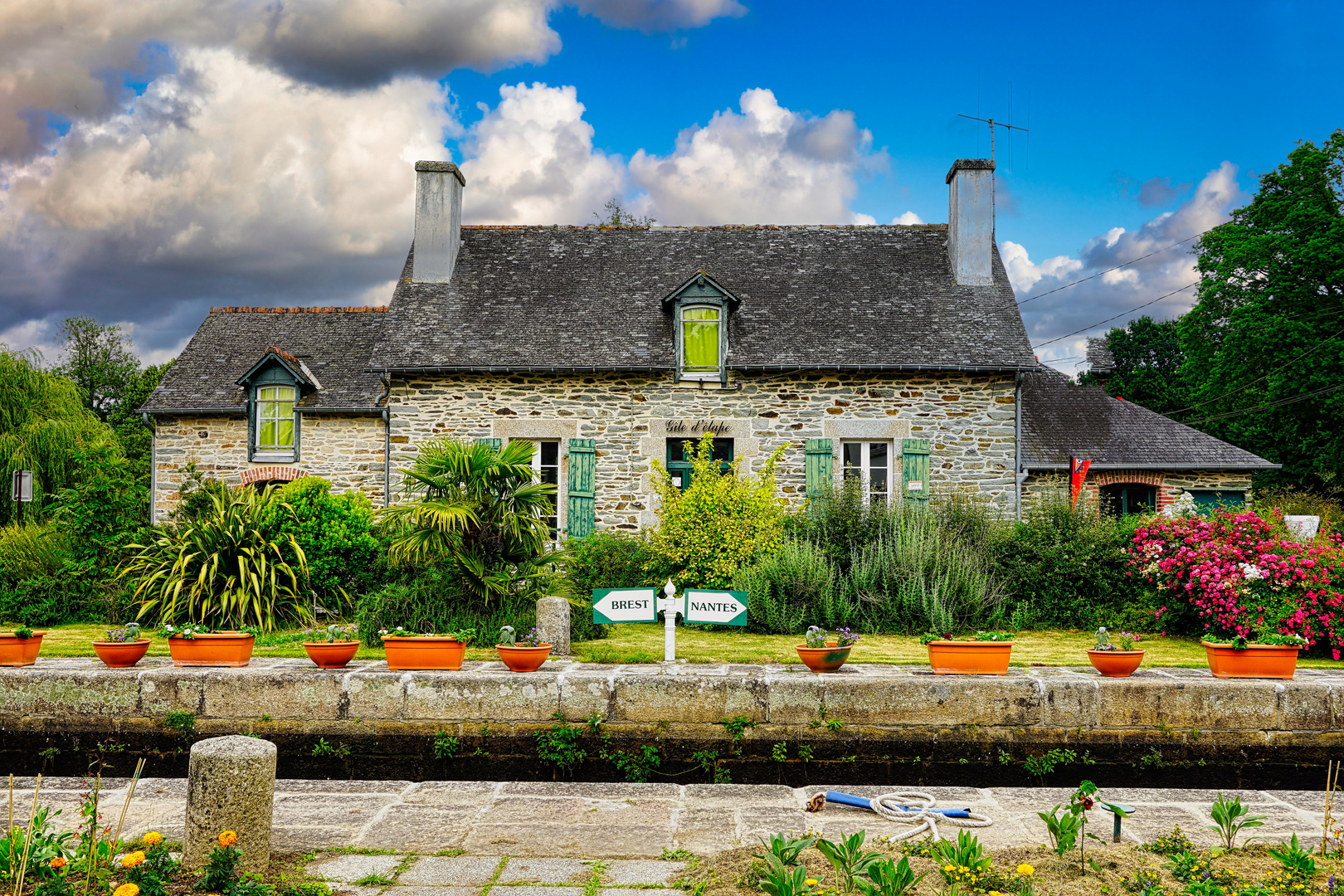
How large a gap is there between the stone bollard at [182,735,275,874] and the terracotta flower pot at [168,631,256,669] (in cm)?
326

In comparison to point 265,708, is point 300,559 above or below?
above

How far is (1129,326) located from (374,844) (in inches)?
1430

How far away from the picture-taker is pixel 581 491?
12891mm

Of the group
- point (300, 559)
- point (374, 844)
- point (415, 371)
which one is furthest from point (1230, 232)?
point (374, 844)

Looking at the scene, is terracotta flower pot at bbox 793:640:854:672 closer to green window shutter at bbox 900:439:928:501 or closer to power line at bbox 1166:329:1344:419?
green window shutter at bbox 900:439:928:501

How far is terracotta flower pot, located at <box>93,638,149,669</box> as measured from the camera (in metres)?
6.55

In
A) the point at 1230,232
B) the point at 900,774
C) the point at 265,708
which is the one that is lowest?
the point at 900,774

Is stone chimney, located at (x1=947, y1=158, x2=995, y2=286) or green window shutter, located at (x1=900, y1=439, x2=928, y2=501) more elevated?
stone chimney, located at (x1=947, y1=158, x2=995, y2=286)

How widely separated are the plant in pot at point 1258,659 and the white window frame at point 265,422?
1282 centimetres

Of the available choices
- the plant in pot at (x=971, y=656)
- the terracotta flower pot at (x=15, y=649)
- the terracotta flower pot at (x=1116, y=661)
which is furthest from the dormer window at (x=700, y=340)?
the terracotta flower pot at (x=15, y=649)

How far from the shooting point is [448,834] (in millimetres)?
4371

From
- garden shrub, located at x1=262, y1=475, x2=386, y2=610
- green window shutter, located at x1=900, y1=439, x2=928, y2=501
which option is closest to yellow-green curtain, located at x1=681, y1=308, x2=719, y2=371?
green window shutter, located at x1=900, y1=439, x2=928, y2=501

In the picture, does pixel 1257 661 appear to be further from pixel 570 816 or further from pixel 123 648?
pixel 123 648

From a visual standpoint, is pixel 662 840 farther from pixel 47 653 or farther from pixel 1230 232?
pixel 1230 232
